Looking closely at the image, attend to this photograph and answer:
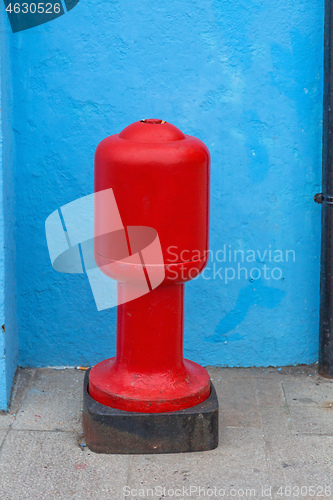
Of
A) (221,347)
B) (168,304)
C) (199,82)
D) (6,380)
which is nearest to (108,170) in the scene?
(168,304)

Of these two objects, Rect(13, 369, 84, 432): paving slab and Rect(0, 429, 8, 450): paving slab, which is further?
Rect(13, 369, 84, 432): paving slab

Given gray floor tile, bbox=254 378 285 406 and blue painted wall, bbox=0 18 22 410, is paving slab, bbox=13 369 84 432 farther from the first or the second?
gray floor tile, bbox=254 378 285 406

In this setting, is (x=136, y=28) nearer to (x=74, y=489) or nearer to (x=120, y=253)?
(x=120, y=253)

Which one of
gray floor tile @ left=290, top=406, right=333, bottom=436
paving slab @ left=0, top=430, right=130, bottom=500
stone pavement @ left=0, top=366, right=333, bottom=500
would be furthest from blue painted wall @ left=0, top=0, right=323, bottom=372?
paving slab @ left=0, top=430, right=130, bottom=500

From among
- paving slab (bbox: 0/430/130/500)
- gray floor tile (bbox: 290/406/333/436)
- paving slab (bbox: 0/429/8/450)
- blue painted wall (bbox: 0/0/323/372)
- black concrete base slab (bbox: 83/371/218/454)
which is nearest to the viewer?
paving slab (bbox: 0/430/130/500)

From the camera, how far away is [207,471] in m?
2.56

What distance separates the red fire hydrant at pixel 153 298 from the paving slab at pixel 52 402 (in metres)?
0.24

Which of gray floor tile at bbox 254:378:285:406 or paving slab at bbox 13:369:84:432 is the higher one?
paving slab at bbox 13:369:84:432

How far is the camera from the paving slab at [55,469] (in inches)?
95.2

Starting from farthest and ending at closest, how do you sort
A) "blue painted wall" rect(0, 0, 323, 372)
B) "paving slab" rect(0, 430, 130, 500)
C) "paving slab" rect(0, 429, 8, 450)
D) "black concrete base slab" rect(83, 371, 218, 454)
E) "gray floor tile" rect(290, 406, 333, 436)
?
"blue painted wall" rect(0, 0, 323, 372)
"gray floor tile" rect(290, 406, 333, 436)
"paving slab" rect(0, 429, 8, 450)
"black concrete base slab" rect(83, 371, 218, 454)
"paving slab" rect(0, 430, 130, 500)

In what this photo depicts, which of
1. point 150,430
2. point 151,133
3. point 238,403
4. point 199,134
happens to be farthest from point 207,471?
point 199,134

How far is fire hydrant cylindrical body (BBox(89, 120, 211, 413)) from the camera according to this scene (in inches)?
95.9

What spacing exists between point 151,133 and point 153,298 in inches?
26.9

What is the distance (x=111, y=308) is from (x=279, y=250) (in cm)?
95
